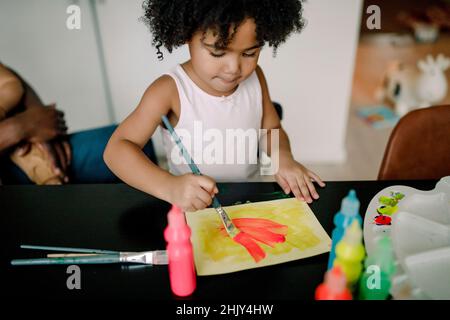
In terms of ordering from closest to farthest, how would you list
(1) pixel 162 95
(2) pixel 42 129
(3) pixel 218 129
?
1. (1) pixel 162 95
2. (3) pixel 218 129
3. (2) pixel 42 129

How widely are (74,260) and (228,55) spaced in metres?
0.46

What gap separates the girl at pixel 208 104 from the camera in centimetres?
76

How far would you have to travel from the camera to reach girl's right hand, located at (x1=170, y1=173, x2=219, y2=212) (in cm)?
69

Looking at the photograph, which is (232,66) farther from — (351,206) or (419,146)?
(419,146)

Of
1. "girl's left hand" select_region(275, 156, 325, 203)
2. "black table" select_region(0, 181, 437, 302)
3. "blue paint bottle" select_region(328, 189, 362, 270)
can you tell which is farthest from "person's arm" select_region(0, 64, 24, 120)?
"blue paint bottle" select_region(328, 189, 362, 270)

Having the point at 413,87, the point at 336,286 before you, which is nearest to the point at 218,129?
the point at 336,286

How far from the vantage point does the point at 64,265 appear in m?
0.62

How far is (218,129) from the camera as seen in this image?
107 cm
